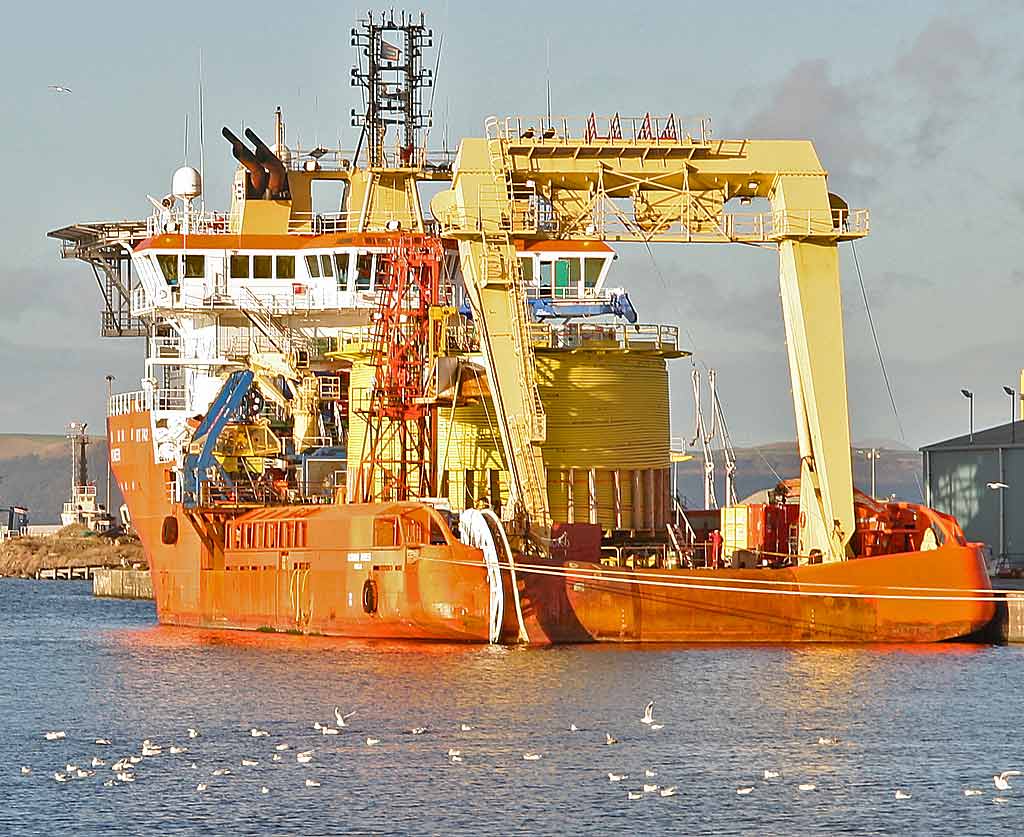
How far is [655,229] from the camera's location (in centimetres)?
4556

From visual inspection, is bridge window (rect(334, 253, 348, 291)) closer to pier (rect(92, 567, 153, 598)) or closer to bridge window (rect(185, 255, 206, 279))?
bridge window (rect(185, 255, 206, 279))

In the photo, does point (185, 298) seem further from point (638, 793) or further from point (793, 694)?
point (638, 793)

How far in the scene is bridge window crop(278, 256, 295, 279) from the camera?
5747 cm

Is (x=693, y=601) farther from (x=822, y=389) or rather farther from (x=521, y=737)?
(x=521, y=737)

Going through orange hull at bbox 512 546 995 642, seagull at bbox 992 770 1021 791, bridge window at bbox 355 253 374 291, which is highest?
bridge window at bbox 355 253 374 291

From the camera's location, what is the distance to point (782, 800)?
28.1 metres

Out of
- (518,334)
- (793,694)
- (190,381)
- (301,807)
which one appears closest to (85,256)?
(190,381)

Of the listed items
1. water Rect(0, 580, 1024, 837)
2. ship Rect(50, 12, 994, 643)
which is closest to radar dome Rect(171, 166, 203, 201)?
ship Rect(50, 12, 994, 643)

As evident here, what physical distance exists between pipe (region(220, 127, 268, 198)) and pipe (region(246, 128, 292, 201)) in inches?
7.1

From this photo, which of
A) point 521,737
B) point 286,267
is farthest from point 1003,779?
point 286,267

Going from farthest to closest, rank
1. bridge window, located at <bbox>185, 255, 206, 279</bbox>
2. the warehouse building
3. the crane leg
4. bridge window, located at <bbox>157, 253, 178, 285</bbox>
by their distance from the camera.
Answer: the warehouse building → bridge window, located at <bbox>157, 253, 178, 285</bbox> → bridge window, located at <bbox>185, 255, 206, 279</bbox> → the crane leg

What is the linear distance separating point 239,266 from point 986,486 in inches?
1056

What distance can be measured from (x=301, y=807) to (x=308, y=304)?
30.5m

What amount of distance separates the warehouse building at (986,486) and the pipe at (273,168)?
23609 millimetres
